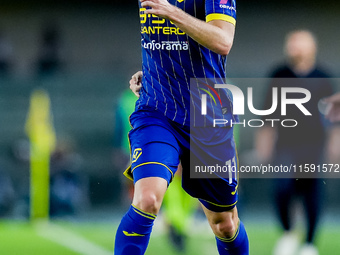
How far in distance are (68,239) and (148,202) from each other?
4.51m

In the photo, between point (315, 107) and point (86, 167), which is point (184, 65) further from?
point (86, 167)

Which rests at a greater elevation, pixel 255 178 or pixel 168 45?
pixel 168 45

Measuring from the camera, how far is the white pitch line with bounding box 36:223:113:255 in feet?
23.2

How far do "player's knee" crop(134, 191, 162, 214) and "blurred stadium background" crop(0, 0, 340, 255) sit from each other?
5.46m

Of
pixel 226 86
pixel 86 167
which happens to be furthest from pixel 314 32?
Result: pixel 226 86

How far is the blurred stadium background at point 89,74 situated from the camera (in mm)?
9031

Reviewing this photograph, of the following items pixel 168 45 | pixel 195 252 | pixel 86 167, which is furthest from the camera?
pixel 86 167

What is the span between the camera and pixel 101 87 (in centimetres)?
956

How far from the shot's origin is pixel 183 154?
12.8 feet

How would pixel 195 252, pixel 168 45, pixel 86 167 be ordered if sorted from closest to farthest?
pixel 168 45
pixel 195 252
pixel 86 167

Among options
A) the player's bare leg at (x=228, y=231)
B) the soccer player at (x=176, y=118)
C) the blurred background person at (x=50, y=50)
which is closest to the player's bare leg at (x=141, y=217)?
the soccer player at (x=176, y=118)

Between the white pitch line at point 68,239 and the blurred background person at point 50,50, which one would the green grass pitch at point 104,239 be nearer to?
the white pitch line at point 68,239

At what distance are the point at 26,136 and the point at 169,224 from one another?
2925 mm

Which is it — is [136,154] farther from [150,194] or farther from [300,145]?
[300,145]
